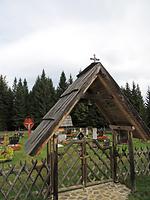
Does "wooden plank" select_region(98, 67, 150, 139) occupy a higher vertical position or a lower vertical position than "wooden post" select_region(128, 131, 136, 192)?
higher

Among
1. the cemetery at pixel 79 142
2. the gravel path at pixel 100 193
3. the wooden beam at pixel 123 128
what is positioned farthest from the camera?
the wooden beam at pixel 123 128

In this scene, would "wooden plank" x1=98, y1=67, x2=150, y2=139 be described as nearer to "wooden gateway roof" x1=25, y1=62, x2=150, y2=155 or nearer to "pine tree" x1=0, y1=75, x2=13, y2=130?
"wooden gateway roof" x1=25, y1=62, x2=150, y2=155

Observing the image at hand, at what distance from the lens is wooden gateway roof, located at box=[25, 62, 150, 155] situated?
7736 mm

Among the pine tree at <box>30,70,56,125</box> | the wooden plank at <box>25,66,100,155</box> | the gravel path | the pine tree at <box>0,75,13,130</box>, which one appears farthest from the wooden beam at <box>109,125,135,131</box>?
the pine tree at <box>0,75,13,130</box>

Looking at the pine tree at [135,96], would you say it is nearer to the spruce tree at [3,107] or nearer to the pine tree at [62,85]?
the pine tree at [62,85]

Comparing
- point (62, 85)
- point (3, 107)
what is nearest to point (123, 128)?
point (3, 107)

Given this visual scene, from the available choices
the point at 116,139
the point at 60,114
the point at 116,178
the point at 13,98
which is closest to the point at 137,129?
the point at 116,139

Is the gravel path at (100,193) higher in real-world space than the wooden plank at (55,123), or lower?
lower

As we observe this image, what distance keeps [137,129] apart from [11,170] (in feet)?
15.9

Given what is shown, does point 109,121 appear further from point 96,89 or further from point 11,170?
point 11,170

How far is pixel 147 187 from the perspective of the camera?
9.76 metres

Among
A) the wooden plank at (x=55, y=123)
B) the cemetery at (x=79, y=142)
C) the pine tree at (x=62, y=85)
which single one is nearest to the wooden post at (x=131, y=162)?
the cemetery at (x=79, y=142)

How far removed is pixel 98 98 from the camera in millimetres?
9266

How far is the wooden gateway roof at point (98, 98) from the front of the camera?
25.4 ft
